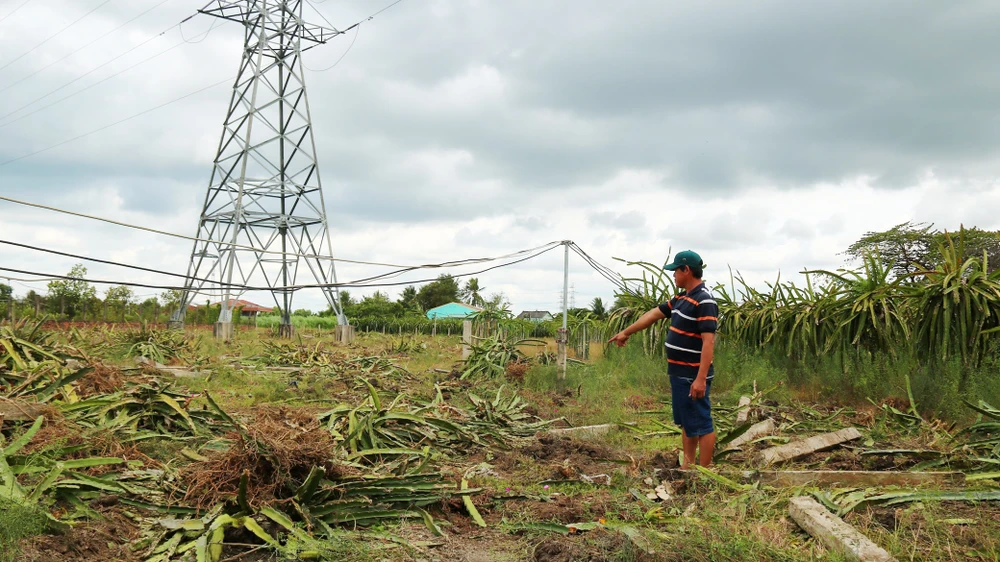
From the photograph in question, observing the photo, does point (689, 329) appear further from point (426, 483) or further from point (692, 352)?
point (426, 483)

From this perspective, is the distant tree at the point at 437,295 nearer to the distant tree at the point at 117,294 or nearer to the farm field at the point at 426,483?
the distant tree at the point at 117,294

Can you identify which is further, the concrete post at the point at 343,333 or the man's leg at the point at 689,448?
the concrete post at the point at 343,333

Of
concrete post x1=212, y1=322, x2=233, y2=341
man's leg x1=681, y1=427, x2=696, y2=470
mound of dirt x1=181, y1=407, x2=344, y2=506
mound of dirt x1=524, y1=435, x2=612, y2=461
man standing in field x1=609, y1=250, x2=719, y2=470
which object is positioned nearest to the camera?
mound of dirt x1=181, y1=407, x2=344, y2=506

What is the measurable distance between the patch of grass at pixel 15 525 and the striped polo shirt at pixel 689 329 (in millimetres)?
3714

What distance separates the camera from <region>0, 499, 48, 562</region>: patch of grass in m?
2.92

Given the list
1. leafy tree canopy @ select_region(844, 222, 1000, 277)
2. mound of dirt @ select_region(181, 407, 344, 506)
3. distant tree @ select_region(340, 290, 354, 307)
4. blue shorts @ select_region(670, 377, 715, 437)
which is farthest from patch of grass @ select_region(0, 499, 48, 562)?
distant tree @ select_region(340, 290, 354, 307)

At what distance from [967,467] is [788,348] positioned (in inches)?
158

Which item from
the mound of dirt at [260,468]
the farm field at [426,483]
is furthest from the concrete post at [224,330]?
the mound of dirt at [260,468]

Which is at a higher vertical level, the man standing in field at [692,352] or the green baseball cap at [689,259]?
the green baseball cap at [689,259]

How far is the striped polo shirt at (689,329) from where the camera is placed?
15.2ft

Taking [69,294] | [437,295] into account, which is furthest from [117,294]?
[437,295]

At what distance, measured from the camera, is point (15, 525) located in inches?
121

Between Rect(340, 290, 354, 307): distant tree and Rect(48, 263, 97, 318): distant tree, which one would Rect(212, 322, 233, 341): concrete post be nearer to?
Rect(48, 263, 97, 318): distant tree

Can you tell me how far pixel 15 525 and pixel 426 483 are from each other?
6.56 feet
